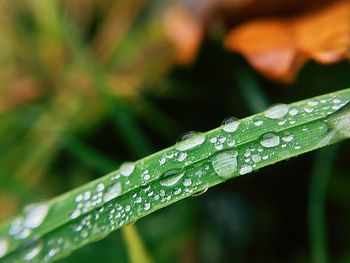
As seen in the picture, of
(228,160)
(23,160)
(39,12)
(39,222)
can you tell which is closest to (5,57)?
(39,12)

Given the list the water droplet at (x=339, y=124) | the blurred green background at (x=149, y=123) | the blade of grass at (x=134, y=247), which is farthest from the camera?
the blurred green background at (x=149, y=123)

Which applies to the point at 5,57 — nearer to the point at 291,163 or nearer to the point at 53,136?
the point at 53,136

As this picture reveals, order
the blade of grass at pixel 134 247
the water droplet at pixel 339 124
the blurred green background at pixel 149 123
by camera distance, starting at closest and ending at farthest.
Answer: the water droplet at pixel 339 124 → the blade of grass at pixel 134 247 → the blurred green background at pixel 149 123

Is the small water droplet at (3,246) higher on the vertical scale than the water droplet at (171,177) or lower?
higher

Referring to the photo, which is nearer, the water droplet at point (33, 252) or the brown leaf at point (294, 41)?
the water droplet at point (33, 252)

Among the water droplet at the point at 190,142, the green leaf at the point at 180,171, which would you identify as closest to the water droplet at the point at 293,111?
the green leaf at the point at 180,171

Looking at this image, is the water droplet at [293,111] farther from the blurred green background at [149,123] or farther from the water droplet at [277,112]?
the blurred green background at [149,123]

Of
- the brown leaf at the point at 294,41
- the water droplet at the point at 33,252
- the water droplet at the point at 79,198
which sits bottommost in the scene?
the water droplet at the point at 33,252
